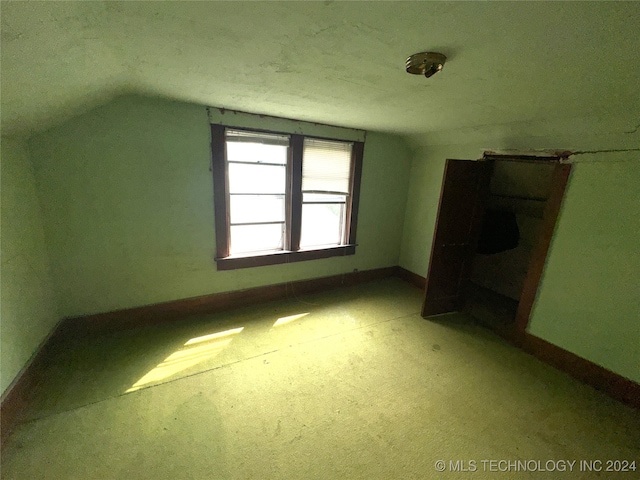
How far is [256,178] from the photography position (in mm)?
3000

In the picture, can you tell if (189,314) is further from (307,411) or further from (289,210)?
(307,411)

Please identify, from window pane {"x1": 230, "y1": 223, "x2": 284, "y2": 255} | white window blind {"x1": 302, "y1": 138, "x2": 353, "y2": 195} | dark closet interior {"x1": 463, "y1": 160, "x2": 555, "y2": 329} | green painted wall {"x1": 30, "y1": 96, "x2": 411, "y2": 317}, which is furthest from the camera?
dark closet interior {"x1": 463, "y1": 160, "x2": 555, "y2": 329}

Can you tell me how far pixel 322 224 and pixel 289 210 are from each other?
2.00 feet

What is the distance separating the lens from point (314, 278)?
3662mm

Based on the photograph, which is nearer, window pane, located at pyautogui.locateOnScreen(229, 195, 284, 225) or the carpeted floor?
the carpeted floor

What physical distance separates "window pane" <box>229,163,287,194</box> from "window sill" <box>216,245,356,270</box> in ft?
2.61

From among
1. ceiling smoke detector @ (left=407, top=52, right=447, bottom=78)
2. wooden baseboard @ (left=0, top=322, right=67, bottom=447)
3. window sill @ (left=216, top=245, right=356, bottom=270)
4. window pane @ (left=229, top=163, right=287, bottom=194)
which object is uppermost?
ceiling smoke detector @ (left=407, top=52, right=447, bottom=78)

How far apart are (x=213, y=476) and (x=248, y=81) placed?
244 cm

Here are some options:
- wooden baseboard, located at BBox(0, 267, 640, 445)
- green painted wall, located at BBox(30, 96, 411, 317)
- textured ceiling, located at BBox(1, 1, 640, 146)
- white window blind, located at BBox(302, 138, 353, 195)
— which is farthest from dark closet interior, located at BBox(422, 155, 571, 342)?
green painted wall, located at BBox(30, 96, 411, 317)

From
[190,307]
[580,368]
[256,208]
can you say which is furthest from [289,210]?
[580,368]

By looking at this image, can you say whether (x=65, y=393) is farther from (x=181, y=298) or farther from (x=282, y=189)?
(x=282, y=189)

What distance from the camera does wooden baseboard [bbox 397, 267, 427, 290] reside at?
3.98 m

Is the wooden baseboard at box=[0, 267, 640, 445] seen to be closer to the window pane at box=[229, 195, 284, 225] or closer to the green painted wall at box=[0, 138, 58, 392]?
the green painted wall at box=[0, 138, 58, 392]

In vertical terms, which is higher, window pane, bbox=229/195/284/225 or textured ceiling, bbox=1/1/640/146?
textured ceiling, bbox=1/1/640/146
